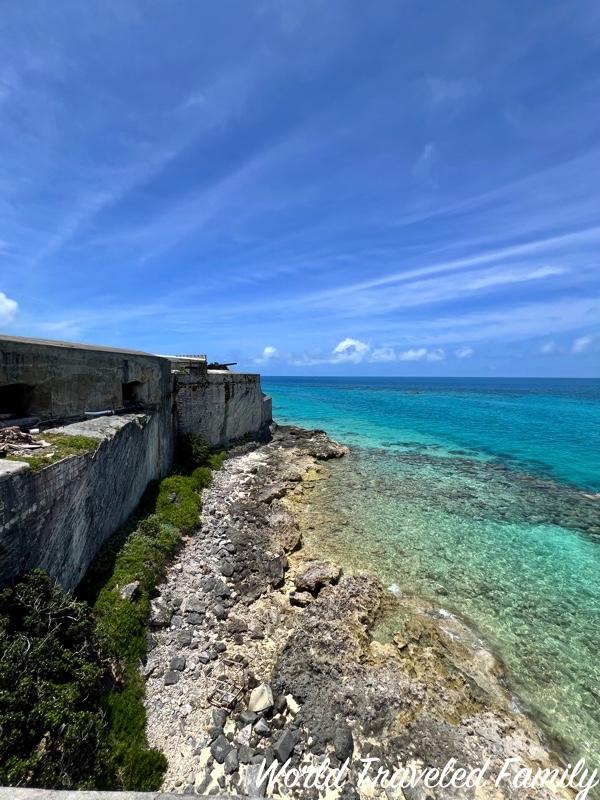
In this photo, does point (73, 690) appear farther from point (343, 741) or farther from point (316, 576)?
point (316, 576)

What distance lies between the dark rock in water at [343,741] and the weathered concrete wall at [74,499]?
539 cm

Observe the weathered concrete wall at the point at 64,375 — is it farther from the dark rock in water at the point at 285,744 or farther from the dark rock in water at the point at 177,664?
the dark rock in water at the point at 285,744

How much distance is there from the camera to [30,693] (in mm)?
4383

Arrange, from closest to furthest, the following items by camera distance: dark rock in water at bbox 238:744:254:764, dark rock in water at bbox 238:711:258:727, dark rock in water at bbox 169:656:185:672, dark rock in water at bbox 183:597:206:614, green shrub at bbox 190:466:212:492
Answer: dark rock in water at bbox 238:744:254:764 → dark rock in water at bbox 238:711:258:727 → dark rock in water at bbox 169:656:185:672 → dark rock in water at bbox 183:597:206:614 → green shrub at bbox 190:466:212:492

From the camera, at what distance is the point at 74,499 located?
276 inches

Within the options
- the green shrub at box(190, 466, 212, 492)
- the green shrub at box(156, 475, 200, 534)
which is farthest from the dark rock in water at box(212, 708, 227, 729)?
the green shrub at box(190, 466, 212, 492)

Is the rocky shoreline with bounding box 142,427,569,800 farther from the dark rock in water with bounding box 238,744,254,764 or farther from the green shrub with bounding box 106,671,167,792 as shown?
the green shrub with bounding box 106,671,167,792

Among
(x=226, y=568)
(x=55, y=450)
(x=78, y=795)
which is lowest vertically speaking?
(x=226, y=568)

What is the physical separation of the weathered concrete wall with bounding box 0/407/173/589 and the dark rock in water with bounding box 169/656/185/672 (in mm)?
2480

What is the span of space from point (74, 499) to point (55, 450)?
1.02 m

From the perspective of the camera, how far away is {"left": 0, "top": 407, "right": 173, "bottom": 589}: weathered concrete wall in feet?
16.7

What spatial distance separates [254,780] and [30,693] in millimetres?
3375

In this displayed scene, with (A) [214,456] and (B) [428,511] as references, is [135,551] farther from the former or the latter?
(B) [428,511]

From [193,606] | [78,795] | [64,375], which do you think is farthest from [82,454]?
[78,795]
